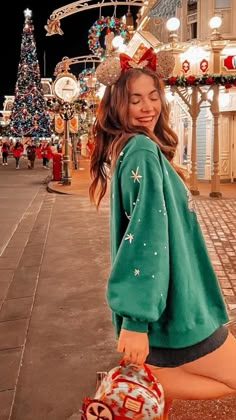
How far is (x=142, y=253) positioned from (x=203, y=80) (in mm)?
12370

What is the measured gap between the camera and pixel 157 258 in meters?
1.93

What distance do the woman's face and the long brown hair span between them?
20mm

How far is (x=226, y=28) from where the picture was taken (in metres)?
17.8

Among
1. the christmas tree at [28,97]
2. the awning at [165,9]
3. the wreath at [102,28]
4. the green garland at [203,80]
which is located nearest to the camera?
the green garland at [203,80]

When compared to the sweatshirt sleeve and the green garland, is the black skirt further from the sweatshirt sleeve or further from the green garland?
the green garland

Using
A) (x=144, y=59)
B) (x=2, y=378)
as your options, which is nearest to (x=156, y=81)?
(x=144, y=59)

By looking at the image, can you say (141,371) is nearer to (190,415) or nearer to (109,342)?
(190,415)

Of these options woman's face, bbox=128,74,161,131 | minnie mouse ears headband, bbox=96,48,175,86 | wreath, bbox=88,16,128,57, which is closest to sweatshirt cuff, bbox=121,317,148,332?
woman's face, bbox=128,74,161,131

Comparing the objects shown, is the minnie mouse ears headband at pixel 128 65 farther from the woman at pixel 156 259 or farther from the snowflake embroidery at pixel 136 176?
the snowflake embroidery at pixel 136 176

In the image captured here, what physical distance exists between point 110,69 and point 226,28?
56.0ft

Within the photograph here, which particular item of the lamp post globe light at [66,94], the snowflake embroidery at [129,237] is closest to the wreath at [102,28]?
the lamp post globe light at [66,94]

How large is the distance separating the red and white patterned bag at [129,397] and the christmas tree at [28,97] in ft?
189

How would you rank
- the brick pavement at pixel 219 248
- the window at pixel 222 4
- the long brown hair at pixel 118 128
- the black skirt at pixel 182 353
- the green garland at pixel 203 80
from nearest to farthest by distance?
1. the black skirt at pixel 182 353
2. the long brown hair at pixel 118 128
3. the brick pavement at pixel 219 248
4. the green garland at pixel 203 80
5. the window at pixel 222 4

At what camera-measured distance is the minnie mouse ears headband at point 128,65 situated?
223cm
